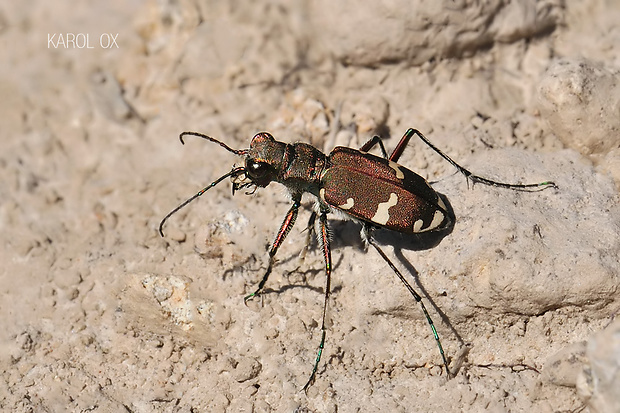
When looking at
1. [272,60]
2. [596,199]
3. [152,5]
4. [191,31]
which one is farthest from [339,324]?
[152,5]

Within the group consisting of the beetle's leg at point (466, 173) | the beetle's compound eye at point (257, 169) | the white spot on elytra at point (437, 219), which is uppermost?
the beetle's leg at point (466, 173)

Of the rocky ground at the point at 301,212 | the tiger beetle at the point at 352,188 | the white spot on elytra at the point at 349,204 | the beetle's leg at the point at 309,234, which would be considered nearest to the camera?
the rocky ground at the point at 301,212

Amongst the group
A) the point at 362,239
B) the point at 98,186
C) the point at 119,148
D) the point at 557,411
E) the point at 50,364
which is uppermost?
the point at 119,148

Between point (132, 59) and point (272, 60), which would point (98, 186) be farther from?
point (272, 60)

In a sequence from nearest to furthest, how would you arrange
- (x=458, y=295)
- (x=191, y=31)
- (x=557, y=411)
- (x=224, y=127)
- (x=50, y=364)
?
(x=557, y=411) < (x=458, y=295) < (x=50, y=364) < (x=224, y=127) < (x=191, y=31)

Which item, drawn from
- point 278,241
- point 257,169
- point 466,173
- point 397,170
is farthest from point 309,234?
point 466,173

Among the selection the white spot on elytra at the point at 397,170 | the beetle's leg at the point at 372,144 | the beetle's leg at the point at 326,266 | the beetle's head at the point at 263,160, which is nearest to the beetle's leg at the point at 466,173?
the beetle's leg at the point at 372,144

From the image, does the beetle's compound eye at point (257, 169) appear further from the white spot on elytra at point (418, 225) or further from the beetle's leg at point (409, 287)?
the white spot on elytra at point (418, 225)

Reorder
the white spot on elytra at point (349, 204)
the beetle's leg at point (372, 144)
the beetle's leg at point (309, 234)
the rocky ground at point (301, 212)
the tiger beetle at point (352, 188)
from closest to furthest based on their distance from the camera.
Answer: the rocky ground at point (301, 212), the tiger beetle at point (352, 188), the white spot on elytra at point (349, 204), the beetle's leg at point (309, 234), the beetle's leg at point (372, 144)
